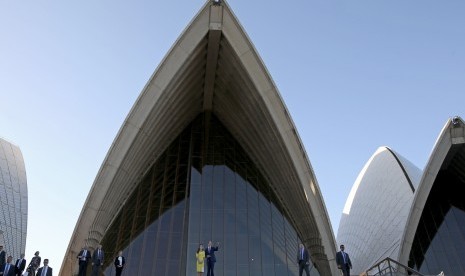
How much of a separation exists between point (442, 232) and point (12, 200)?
27.4m

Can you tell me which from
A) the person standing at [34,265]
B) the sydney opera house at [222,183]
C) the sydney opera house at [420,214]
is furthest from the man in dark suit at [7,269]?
the sydney opera house at [420,214]

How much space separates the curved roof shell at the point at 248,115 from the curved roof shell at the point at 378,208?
944 cm

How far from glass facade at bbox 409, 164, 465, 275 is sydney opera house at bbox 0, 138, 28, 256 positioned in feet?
85.2

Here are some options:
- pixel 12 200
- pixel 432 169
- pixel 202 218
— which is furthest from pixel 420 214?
pixel 12 200

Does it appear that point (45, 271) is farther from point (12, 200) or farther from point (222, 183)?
point (12, 200)

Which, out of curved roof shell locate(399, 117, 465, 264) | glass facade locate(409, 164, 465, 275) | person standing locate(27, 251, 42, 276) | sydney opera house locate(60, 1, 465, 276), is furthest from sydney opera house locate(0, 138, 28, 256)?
glass facade locate(409, 164, 465, 275)

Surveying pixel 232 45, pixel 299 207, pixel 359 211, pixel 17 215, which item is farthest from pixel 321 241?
pixel 17 215

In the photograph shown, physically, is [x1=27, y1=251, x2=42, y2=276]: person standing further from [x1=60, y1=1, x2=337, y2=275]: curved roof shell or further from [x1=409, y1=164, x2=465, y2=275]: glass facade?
[x1=409, y1=164, x2=465, y2=275]: glass facade

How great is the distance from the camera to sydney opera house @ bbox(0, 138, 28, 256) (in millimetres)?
34938

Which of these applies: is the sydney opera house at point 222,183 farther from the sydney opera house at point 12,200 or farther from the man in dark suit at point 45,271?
the sydney opera house at point 12,200

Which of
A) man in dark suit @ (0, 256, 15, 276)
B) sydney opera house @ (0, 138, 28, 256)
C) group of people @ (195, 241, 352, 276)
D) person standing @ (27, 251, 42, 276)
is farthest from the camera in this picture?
sydney opera house @ (0, 138, 28, 256)

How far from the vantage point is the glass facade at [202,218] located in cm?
1944

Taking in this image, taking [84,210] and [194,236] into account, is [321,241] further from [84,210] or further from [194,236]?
[84,210]

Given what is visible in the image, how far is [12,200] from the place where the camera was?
35.6 metres
